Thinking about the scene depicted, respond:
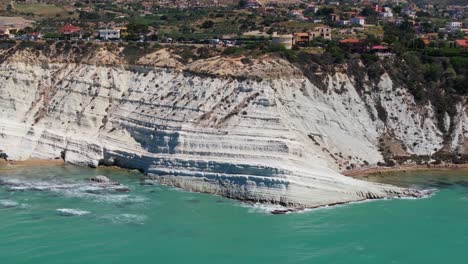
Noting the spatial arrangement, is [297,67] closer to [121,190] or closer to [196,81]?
[196,81]

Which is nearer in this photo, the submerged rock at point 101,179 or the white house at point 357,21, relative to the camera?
the submerged rock at point 101,179

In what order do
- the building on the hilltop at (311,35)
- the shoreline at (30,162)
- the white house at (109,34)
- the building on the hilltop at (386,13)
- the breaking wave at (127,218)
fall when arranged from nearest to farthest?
the breaking wave at (127,218), the shoreline at (30,162), the building on the hilltop at (311,35), the white house at (109,34), the building on the hilltop at (386,13)

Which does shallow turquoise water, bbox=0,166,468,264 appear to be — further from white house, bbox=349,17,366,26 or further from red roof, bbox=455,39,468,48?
white house, bbox=349,17,366,26

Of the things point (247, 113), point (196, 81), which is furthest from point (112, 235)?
point (196, 81)

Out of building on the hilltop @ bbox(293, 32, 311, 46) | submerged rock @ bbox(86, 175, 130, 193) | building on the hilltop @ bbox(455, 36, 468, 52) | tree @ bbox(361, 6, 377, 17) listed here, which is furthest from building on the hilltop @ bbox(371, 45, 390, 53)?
tree @ bbox(361, 6, 377, 17)

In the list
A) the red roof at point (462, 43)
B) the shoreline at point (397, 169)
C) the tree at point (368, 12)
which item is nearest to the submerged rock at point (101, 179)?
the shoreline at point (397, 169)

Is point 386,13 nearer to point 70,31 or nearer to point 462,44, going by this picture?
point 462,44

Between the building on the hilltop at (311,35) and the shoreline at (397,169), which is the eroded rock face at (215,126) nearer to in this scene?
the shoreline at (397,169)
